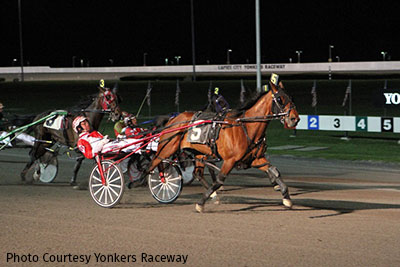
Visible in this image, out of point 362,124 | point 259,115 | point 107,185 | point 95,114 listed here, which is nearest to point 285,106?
point 259,115

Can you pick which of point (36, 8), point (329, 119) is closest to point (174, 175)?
point (329, 119)

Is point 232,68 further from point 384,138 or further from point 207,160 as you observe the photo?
point 207,160

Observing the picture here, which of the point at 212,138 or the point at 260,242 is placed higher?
the point at 212,138

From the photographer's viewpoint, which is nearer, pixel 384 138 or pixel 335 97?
pixel 384 138

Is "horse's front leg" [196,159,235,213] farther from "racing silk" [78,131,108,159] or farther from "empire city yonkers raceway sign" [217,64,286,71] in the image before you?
"empire city yonkers raceway sign" [217,64,286,71]

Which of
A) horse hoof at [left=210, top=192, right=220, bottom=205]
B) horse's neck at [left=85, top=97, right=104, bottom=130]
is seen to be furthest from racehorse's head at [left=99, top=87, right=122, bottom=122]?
horse hoof at [left=210, top=192, right=220, bottom=205]

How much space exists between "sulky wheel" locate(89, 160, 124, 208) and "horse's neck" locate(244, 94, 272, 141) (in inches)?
Result: 79.2

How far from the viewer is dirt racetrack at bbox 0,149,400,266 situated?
301 inches

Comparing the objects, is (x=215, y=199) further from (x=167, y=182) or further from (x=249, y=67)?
(x=249, y=67)

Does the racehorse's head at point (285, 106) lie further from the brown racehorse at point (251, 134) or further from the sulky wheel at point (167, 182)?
the sulky wheel at point (167, 182)

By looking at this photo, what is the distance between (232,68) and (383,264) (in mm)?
67018

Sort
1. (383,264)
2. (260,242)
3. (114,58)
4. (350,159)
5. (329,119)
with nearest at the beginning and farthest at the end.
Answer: (383,264), (260,242), (350,159), (329,119), (114,58)

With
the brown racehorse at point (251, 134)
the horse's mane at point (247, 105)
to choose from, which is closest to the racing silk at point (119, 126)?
the brown racehorse at point (251, 134)

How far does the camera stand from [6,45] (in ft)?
354
